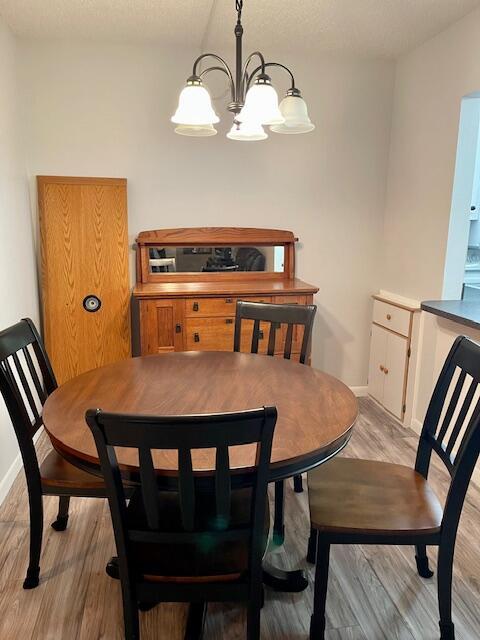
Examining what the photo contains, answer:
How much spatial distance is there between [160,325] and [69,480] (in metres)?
1.37

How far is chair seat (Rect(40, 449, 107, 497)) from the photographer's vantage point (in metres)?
1.67

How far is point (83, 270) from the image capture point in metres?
3.16

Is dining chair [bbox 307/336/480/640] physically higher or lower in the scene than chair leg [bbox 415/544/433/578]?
higher

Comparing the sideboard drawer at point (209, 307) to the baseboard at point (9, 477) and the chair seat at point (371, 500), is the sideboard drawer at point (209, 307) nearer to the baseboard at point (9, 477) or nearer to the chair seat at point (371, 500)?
the baseboard at point (9, 477)

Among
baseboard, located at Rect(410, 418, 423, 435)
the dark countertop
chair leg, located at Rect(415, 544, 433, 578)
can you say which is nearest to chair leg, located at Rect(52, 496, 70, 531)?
chair leg, located at Rect(415, 544, 433, 578)

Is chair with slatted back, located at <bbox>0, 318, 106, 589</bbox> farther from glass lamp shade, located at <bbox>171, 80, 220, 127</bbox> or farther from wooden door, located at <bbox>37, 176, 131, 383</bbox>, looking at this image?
wooden door, located at <bbox>37, 176, 131, 383</bbox>

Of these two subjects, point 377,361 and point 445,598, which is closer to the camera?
point 445,598

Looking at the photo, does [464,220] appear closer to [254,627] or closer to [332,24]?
[332,24]

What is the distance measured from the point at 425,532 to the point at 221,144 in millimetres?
2677

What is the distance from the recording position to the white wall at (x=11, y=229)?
8.19ft

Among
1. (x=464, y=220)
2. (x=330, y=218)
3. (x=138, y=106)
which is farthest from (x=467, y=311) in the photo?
(x=138, y=106)

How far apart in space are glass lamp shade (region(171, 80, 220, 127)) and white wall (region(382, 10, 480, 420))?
166 cm

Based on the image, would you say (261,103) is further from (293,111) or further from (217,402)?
(217,402)

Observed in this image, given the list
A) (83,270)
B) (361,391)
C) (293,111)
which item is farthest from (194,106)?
(361,391)
